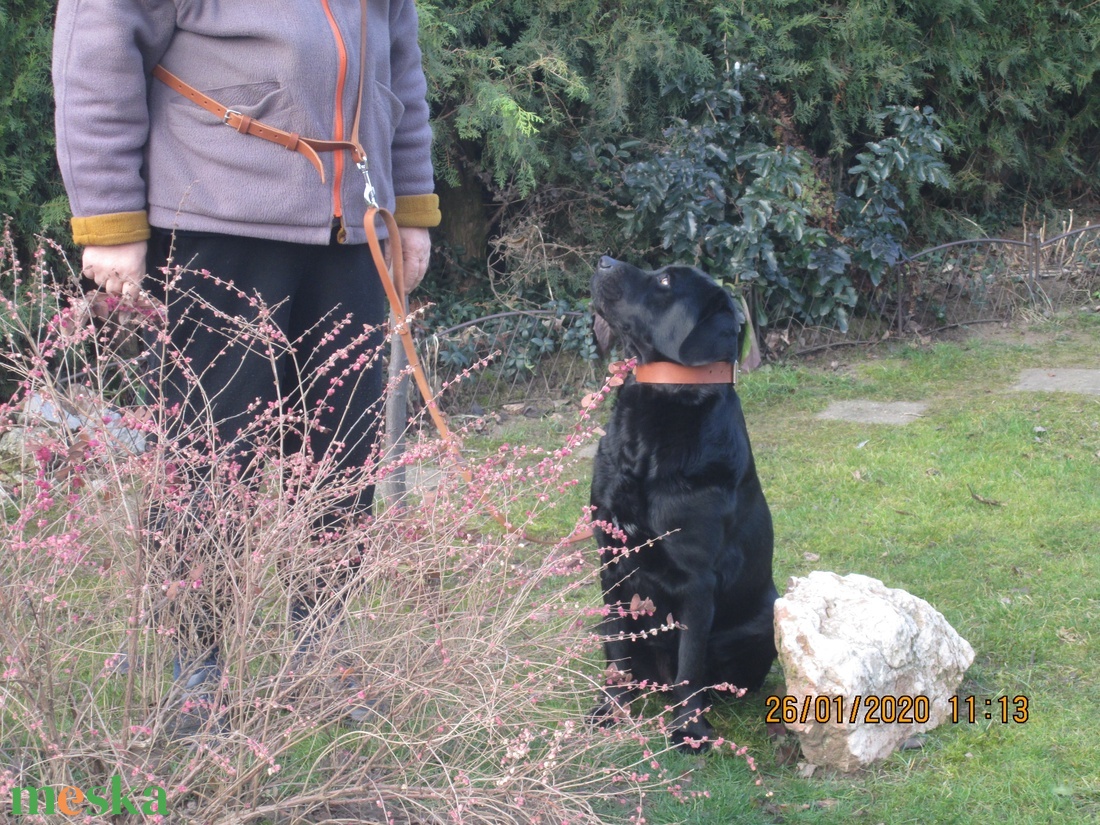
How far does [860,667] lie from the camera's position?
2.62 meters

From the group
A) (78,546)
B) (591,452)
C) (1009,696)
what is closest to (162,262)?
(78,546)

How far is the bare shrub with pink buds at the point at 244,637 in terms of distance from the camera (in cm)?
184

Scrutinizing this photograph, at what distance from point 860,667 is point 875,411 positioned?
329 cm

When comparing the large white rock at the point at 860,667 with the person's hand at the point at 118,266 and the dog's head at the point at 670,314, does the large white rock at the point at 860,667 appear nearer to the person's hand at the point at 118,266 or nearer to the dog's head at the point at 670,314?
the dog's head at the point at 670,314

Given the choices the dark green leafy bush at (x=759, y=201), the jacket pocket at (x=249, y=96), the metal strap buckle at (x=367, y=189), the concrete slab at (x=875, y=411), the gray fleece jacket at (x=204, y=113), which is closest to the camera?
the gray fleece jacket at (x=204, y=113)

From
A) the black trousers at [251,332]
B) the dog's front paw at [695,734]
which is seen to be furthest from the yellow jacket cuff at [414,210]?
the dog's front paw at [695,734]

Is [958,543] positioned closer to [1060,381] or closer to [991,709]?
[991,709]

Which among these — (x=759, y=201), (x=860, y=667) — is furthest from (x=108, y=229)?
(x=759, y=201)

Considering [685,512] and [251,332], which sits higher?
[251,332]

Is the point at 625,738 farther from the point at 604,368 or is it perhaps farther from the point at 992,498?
the point at 604,368

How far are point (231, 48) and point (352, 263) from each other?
0.56 meters

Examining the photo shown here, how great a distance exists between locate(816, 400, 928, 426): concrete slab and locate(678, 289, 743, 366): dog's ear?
278 centimetres
